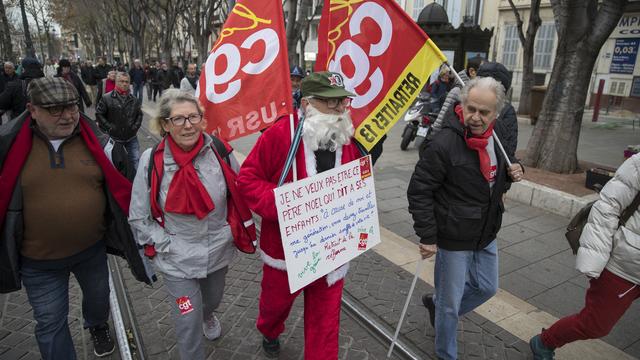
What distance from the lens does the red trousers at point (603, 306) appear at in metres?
2.46

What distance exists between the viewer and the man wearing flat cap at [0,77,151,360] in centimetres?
227

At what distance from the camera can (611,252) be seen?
97.1 inches

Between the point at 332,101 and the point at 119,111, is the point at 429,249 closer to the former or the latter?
the point at 332,101

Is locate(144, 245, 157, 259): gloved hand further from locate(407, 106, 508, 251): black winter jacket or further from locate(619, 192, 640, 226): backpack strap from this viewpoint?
locate(619, 192, 640, 226): backpack strap

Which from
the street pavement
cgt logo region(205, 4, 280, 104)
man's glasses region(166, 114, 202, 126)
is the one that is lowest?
the street pavement

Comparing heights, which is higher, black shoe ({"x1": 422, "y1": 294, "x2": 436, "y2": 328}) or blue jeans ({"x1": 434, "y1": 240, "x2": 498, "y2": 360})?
blue jeans ({"x1": 434, "y1": 240, "x2": 498, "y2": 360})

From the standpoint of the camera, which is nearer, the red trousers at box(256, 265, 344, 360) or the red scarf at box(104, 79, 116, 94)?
the red trousers at box(256, 265, 344, 360)

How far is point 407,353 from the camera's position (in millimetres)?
3025

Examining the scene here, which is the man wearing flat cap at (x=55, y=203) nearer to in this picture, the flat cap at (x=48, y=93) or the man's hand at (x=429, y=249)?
the flat cap at (x=48, y=93)

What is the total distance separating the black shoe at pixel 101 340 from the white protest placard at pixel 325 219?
154 centimetres

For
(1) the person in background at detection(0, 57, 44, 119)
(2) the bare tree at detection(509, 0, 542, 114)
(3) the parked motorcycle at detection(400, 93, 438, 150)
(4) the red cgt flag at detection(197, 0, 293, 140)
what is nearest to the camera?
(4) the red cgt flag at detection(197, 0, 293, 140)

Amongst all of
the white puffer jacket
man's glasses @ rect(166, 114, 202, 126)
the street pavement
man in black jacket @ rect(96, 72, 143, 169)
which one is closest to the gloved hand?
the street pavement

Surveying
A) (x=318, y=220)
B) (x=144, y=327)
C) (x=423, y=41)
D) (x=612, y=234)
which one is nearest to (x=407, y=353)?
(x=318, y=220)

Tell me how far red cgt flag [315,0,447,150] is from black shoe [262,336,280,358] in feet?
5.22
